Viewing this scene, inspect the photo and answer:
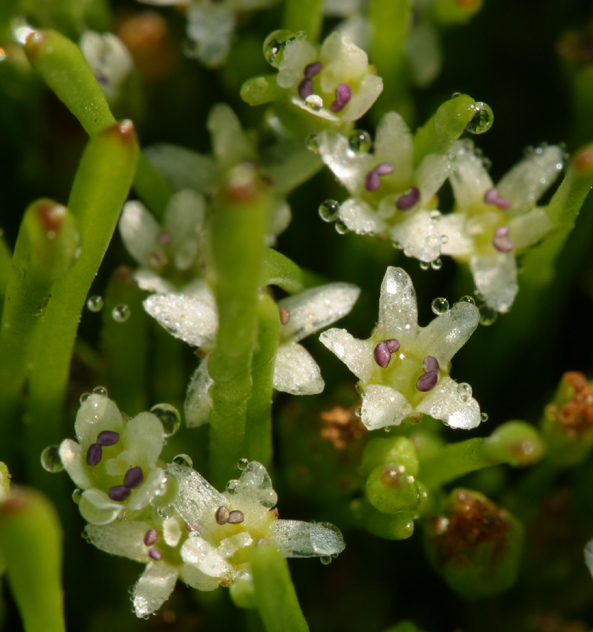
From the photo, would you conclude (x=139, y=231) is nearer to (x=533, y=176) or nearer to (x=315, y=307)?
(x=315, y=307)

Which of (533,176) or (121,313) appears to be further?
(533,176)

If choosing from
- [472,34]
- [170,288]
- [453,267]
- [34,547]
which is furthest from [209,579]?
[472,34]

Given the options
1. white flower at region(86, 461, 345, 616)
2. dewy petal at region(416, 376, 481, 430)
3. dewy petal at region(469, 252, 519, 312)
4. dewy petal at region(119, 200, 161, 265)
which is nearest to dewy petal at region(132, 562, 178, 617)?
white flower at region(86, 461, 345, 616)

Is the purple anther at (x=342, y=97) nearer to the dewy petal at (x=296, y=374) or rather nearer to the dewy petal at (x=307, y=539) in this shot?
the dewy petal at (x=296, y=374)

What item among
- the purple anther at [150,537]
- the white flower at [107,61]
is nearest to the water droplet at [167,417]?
the purple anther at [150,537]

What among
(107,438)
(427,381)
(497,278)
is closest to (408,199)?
(497,278)

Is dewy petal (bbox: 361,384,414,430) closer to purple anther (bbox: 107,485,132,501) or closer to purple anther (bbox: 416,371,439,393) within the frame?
purple anther (bbox: 416,371,439,393)
